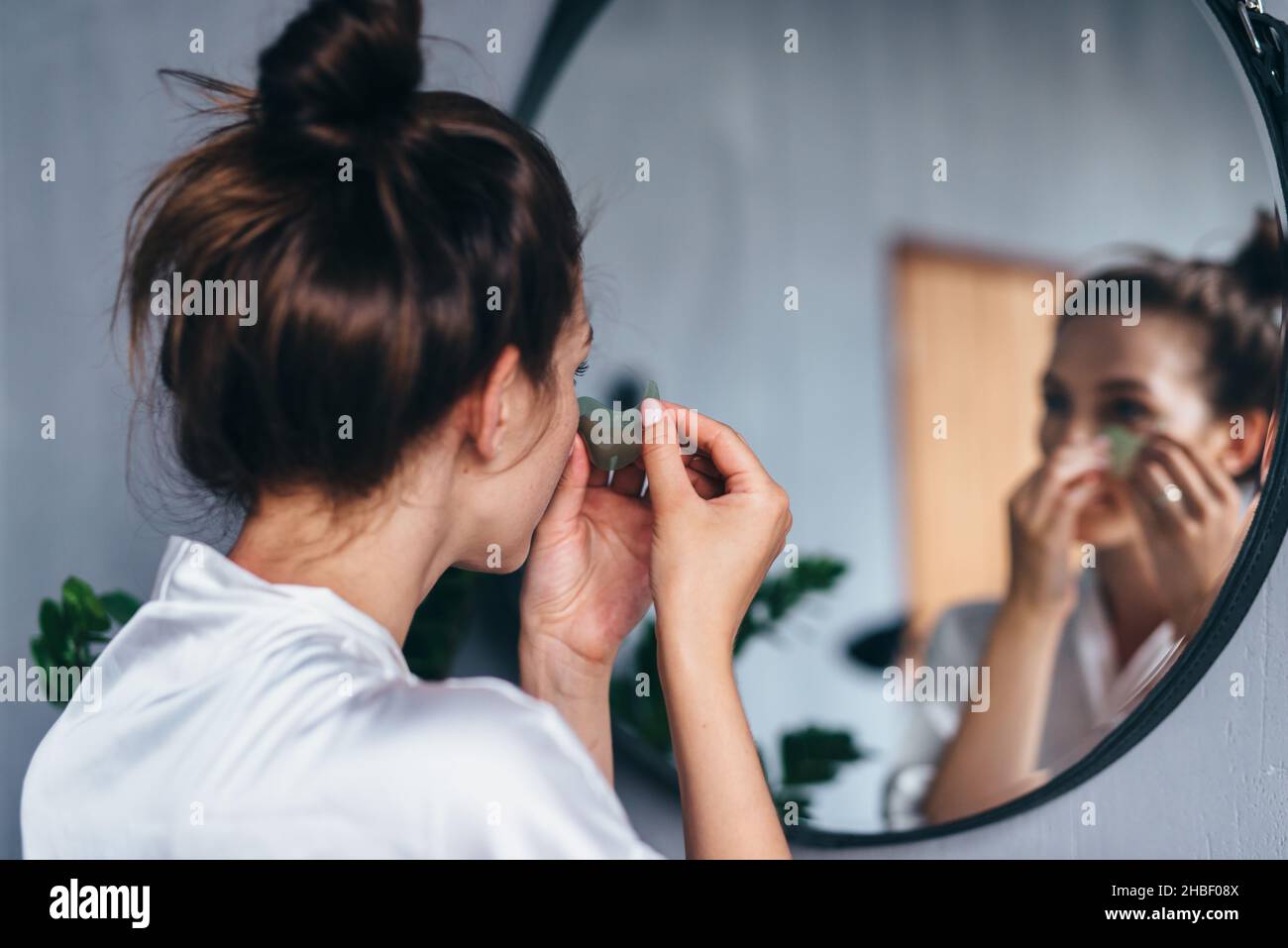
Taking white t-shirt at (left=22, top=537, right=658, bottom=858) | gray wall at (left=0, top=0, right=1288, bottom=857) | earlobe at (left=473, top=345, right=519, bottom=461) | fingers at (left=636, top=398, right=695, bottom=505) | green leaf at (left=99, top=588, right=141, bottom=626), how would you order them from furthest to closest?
gray wall at (left=0, top=0, right=1288, bottom=857) < green leaf at (left=99, top=588, right=141, bottom=626) < fingers at (left=636, top=398, right=695, bottom=505) < earlobe at (left=473, top=345, right=519, bottom=461) < white t-shirt at (left=22, top=537, right=658, bottom=858)

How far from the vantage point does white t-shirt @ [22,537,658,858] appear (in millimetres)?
448

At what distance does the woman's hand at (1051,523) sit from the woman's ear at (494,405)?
379 mm

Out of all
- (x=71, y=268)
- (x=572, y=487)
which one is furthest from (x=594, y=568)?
(x=71, y=268)

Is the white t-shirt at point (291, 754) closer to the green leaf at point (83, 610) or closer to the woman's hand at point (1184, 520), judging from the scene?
the green leaf at point (83, 610)

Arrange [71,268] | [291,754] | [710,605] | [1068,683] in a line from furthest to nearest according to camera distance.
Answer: [71,268], [1068,683], [710,605], [291,754]

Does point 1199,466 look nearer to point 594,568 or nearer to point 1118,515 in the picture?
point 1118,515

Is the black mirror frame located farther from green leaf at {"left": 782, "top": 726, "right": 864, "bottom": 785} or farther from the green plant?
the green plant

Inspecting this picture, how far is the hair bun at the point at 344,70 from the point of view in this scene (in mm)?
504

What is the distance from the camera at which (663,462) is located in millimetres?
660

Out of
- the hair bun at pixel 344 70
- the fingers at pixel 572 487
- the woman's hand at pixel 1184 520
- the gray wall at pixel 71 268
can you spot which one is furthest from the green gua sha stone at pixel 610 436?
the gray wall at pixel 71 268

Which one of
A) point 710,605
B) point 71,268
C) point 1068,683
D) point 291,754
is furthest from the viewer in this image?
point 71,268

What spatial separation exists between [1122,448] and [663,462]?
32 cm

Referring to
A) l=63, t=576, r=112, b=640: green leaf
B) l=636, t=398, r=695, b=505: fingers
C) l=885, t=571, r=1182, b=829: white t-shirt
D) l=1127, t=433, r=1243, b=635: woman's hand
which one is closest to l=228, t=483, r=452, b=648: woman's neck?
l=636, t=398, r=695, b=505: fingers
